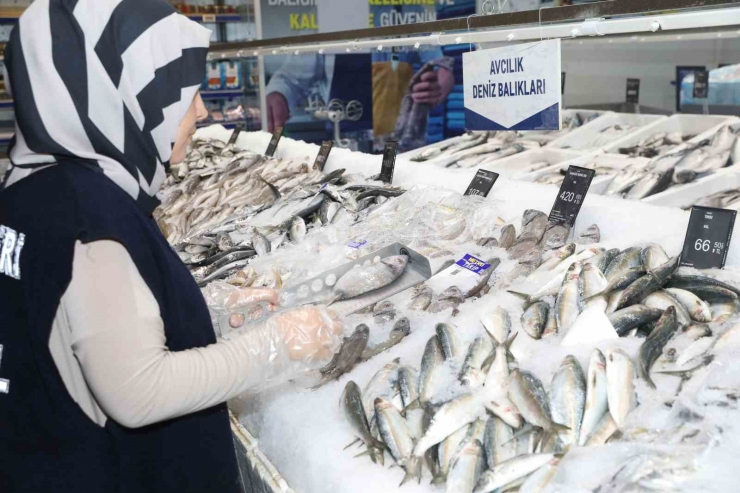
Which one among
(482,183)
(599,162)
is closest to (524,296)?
(482,183)

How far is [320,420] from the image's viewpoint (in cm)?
163

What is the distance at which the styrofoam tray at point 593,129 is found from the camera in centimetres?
452

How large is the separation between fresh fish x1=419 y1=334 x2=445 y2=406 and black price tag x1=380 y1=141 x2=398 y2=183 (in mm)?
1865

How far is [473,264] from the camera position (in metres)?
2.26

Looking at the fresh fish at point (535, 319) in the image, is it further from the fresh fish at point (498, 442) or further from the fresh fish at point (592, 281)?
the fresh fish at point (498, 442)

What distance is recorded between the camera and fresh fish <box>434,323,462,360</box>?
170 cm

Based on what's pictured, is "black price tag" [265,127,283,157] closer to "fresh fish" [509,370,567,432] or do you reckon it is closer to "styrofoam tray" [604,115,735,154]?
"styrofoam tray" [604,115,735,154]

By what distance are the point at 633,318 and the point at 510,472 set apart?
0.61 meters

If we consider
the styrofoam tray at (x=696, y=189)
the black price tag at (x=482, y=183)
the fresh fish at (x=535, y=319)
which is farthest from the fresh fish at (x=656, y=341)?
the styrofoam tray at (x=696, y=189)

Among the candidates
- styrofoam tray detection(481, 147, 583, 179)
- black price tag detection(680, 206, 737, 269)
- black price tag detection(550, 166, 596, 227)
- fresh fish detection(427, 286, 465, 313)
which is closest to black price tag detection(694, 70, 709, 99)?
styrofoam tray detection(481, 147, 583, 179)

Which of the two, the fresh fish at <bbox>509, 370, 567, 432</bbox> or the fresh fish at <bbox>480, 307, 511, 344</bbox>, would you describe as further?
the fresh fish at <bbox>480, 307, 511, 344</bbox>

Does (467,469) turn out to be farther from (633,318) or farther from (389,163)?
(389,163)

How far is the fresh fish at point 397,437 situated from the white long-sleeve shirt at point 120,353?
1.34 feet

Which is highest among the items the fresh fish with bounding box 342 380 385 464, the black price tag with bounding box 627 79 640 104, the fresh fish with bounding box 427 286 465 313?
the black price tag with bounding box 627 79 640 104
